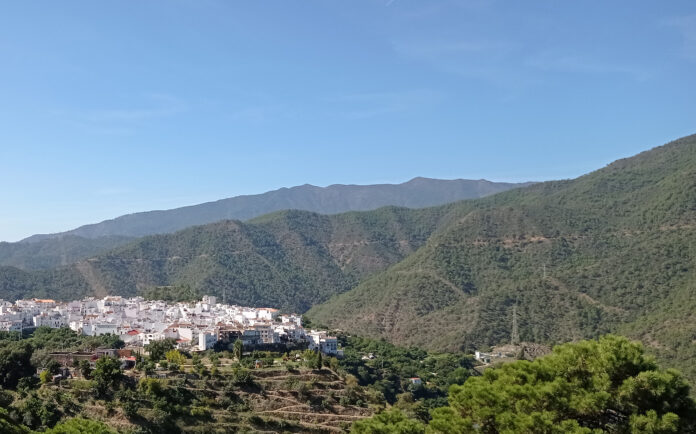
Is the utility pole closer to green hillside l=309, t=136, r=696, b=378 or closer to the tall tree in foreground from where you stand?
green hillside l=309, t=136, r=696, b=378

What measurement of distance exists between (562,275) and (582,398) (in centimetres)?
6337

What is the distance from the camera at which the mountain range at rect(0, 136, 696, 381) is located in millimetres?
62969

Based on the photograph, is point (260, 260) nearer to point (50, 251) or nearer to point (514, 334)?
point (514, 334)

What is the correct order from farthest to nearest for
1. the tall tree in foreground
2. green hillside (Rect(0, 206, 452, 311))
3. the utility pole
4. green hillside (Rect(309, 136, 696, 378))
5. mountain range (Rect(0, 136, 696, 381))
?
green hillside (Rect(0, 206, 452, 311)), mountain range (Rect(0, 136, 696, 381)), the utility pole, green hillside (Rect(309, 136, 696, 378)), the tall tree in foreground

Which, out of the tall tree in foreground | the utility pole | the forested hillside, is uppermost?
the forested hillside

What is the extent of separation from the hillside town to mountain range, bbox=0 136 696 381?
2023 cm

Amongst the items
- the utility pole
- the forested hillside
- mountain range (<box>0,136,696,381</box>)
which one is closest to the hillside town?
mountain range (<box>0,136,696,381</box>)

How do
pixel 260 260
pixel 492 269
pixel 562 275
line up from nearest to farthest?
pixel 562 275, pixel 492 269, pixel 260 260

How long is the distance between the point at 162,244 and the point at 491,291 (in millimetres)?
80305

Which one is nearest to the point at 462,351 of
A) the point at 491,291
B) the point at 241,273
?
the point at 491,291

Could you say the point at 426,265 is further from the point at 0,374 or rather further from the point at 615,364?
the point at 615,364

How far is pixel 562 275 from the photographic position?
72.6 metres

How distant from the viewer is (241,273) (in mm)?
115938

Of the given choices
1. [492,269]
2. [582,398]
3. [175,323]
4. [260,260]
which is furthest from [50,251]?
[582,398]
